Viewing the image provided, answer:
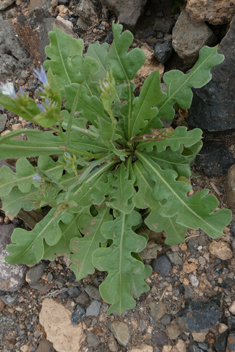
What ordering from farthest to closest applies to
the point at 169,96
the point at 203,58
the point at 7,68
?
the point at 7,68 < the point at 169,96 < the point at 203,58

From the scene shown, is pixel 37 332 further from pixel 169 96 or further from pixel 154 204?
pixel 169 96

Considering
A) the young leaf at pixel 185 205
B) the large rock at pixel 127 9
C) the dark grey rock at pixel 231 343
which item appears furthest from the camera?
the large rock at pixel 127 9

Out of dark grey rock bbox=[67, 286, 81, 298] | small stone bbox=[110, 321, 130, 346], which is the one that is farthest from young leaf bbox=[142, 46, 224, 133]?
small stone bbox=[110, 321, 130, 346]

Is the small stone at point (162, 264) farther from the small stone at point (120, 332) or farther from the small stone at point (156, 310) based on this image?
the small stone at point (120, 332)

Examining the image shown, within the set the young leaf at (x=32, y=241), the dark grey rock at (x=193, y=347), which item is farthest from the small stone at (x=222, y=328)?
the young leaf at (x=32, y=241)

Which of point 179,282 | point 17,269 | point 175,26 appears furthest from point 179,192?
point 17,269

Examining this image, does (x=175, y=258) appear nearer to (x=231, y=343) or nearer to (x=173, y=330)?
(x=173, y=330)
